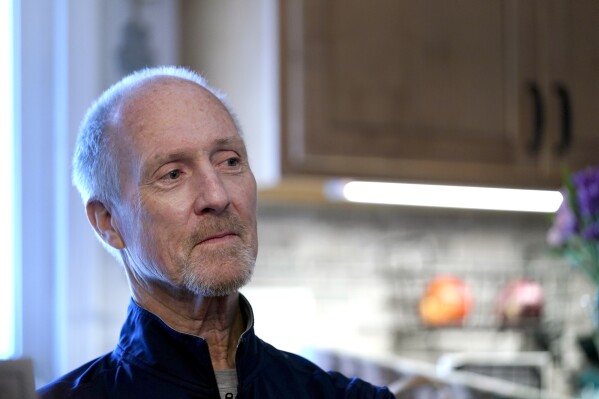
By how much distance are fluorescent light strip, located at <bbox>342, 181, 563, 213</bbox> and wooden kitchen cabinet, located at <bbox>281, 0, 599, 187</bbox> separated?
3.3 inches

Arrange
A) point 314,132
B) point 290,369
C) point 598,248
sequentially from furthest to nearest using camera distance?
1. point 314,132
2. point 598,248
3. point 290,369

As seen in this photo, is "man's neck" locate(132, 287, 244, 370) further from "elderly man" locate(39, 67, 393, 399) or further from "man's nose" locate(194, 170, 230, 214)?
"man's nose" locate(194, 170, 230, 214)

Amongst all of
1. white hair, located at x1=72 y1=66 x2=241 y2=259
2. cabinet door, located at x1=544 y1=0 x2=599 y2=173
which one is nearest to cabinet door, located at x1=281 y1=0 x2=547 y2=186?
cabinet door, located at x1=544 y1=0 x2=599 y2=173

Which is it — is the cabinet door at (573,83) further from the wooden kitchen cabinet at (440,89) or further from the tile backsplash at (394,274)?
the tile backsplash at (394,274)

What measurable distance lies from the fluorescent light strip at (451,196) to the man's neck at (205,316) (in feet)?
4.62

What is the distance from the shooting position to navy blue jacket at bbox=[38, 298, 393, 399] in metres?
1.13

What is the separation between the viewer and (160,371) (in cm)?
114

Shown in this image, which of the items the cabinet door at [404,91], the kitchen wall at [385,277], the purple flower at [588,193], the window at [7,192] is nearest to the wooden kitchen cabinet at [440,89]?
the cabinet door at [404,91]

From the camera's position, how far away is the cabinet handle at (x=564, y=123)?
2.83m

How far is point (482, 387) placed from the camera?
6.15 feet

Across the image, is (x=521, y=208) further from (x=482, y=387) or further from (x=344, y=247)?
(x=482, y=387)

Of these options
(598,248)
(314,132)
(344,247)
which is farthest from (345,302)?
(598,248)

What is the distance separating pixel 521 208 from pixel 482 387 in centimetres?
124

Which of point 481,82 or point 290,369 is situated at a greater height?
point 481,82
